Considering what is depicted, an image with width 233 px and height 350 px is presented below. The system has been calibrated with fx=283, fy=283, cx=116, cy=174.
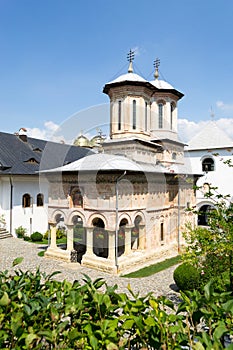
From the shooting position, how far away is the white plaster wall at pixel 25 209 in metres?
18.7

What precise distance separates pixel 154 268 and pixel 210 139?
53.3 ft

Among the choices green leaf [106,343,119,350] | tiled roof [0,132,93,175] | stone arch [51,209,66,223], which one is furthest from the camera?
tiled roof [0,132,93,175]

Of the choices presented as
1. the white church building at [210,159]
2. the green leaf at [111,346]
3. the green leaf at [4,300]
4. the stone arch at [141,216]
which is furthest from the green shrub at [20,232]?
the green leaf at [111,346]

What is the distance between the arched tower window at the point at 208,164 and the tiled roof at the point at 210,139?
1120 mm

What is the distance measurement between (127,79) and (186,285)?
1080 centimetres

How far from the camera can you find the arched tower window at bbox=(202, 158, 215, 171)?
2456 centimetres

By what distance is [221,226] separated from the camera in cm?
665

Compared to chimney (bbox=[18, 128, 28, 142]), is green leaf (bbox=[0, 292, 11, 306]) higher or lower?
lower

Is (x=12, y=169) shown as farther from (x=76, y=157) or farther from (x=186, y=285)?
(x=186, y=285)

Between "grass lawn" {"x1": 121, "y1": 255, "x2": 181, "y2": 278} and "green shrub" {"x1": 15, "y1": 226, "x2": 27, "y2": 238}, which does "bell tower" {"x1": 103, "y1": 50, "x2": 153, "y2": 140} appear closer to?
"grass lawn" {"x1": 121, "y1": 255, "x2": 181, "y2": 278}

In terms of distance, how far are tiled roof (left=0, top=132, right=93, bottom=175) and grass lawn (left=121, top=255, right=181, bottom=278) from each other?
10.4 meters

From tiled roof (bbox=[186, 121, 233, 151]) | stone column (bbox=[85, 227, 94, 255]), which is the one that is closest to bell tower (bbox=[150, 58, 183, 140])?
tiled roof (bbox=[186, 121, 233, 151])

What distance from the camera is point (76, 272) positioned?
37.5 feet

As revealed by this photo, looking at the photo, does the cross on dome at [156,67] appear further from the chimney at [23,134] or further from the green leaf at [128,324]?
the green leaf at [128,324]
